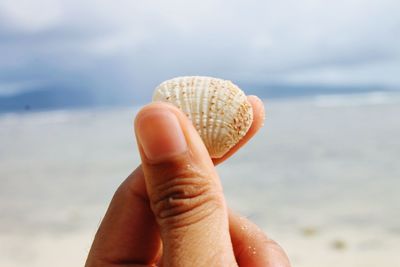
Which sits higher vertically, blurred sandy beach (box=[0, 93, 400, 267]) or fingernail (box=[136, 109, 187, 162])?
fingernail (box=[136, 109, 187, 162])

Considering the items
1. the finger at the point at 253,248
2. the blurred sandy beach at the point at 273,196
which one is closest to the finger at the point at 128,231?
the finger at the point at 253,248

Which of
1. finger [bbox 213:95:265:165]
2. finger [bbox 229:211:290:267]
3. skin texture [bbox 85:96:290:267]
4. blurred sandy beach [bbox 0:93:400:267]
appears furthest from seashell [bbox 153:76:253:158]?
blurred sandy beach [bbox 0:93:400:267]

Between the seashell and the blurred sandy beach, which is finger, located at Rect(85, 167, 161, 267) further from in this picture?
the blurred sandy beach

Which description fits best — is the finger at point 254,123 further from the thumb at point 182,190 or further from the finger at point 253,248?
the thumb at point 182,190

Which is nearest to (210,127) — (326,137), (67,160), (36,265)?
(36,265)

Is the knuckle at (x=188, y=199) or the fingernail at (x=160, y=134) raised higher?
the fingernail at (x=160, y=134)

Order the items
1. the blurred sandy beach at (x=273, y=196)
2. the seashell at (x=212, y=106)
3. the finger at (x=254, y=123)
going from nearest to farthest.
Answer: the seashell at (x=212, y=106)
the finger at (x=254, y=123)
the blurred sandy beach at (x=273, y=196)
